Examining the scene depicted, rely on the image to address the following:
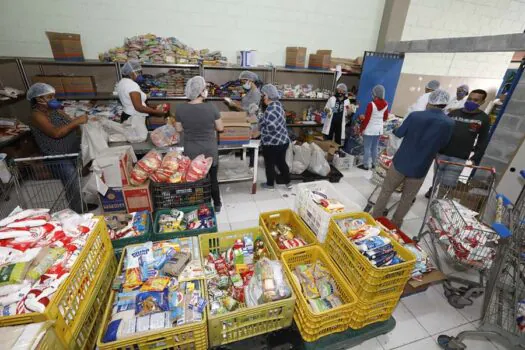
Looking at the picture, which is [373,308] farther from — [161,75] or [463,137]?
[161,75]

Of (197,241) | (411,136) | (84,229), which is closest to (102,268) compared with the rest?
(84,229)

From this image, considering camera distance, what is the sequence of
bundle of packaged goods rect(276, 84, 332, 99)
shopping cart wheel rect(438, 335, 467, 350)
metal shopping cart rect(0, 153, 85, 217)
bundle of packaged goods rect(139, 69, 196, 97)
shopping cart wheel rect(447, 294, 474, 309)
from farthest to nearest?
bundle of packaged goods rect(276, 84, 332, 99) < bundle of packaged goods rect(139, 69, 196, 97) < shopping cart wheel rect(447, 294, 474, 309) < metal shopping cart rect(0, 153, 85, 217) < shopping cart wheel rect(438, 335, 467, 350)

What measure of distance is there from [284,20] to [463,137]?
11.8ft

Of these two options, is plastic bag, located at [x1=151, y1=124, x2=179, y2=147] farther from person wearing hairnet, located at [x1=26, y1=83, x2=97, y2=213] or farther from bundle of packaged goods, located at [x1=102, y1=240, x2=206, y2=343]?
bundle of packaged goods, located at [x1=102, y1=240, x2=206, y2=343]

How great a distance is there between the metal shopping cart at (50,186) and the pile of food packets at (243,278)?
4.20 ft

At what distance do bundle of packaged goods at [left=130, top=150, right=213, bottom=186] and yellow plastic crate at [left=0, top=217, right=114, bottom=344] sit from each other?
0.76 m

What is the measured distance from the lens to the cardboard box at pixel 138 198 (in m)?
2.42

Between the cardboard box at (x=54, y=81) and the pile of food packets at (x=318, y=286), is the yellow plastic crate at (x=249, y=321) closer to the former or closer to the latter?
the pile of food packets at (x=318, y=286)

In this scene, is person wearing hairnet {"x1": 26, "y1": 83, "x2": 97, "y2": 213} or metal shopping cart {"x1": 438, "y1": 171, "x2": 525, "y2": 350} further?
person wearing hairnet {"x1": 26, "y1": 83, "x2": 97, "y2": 213}

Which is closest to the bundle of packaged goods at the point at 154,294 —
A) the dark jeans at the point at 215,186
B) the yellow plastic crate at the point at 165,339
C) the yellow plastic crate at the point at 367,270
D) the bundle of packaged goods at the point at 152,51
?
the yellow plastic crate at the point at 165,339

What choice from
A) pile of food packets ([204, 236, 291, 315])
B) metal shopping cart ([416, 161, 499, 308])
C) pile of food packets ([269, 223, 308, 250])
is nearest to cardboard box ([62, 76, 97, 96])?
pile of food packets ([204, 236, 291, 315])

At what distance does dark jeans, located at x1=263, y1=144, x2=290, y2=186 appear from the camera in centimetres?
373

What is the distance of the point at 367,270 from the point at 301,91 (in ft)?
14.1

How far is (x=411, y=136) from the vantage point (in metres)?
2.63
